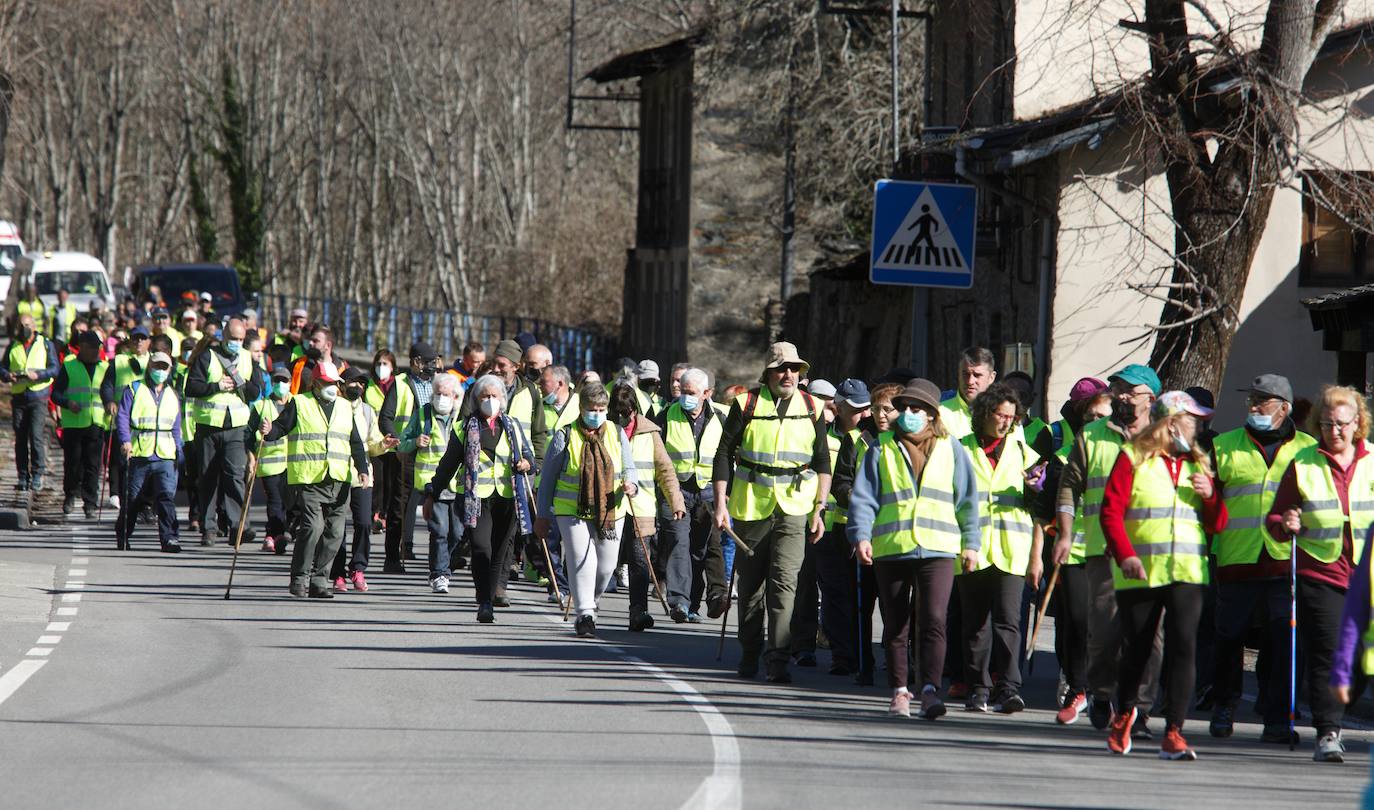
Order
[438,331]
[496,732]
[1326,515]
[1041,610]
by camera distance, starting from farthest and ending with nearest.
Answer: [438,331]
[1041,610]
[1326,515]
[496,732]

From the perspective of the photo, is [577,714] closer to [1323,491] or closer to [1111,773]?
[1111,773]

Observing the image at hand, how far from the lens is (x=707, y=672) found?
43.4 feet

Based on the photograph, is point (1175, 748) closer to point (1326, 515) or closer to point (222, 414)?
point (1326, 515)

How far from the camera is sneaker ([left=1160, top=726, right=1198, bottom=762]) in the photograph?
10242mm

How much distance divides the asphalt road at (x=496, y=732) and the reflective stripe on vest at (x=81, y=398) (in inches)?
330

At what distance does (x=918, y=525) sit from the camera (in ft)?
37.8

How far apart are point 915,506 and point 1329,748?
8.10 feet

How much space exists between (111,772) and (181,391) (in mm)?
13355

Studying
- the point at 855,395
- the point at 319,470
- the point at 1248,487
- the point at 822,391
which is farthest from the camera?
the point at 319,470

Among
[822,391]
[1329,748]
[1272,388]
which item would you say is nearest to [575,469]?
[822,391]

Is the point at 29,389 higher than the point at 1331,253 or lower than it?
lower

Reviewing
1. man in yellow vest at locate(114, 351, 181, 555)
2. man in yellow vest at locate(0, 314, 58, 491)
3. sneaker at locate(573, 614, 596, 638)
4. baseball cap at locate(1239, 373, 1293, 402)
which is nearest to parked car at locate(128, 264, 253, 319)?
man in yellow vest at locate(0, 314, 58, 491)

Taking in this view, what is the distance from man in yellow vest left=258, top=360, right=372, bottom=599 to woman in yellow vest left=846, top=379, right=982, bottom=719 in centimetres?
645

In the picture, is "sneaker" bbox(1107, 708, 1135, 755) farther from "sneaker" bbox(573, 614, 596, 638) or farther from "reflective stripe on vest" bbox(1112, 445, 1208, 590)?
"sneaker" bbox(573, 614, 596, 638)
